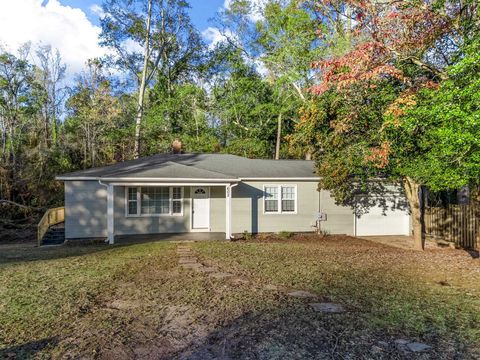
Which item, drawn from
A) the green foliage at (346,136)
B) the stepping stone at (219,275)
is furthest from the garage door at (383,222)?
→ the stepping stone at (219,275)

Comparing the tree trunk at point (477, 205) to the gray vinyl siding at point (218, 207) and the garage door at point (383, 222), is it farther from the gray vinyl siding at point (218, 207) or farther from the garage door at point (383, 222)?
the gray vinyl siding at point (218, 207)

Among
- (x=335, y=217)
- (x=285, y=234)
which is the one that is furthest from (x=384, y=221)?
(x=285, y=234)

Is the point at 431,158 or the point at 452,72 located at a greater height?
the point at 452,72

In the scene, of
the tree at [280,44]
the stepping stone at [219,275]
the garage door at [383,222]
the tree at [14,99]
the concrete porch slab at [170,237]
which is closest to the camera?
the stepping stone at [219,275]

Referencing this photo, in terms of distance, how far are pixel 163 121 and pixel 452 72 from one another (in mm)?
21248

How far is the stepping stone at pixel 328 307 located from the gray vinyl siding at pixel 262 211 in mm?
9846

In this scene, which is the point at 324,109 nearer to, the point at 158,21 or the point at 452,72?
the point at 452,72

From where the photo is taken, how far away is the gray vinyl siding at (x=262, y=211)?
50.1ft

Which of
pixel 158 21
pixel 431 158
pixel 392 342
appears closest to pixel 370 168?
pixel 431 158

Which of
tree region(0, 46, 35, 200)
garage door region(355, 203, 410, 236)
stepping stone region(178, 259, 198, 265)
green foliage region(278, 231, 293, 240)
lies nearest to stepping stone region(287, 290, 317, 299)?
stepping stone region(178, 259, 198, 265)

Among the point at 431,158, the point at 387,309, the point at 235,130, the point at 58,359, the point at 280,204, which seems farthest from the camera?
the point at 235,130

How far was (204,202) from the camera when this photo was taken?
15438 mm

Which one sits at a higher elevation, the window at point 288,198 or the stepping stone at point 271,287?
the window at point 288,198

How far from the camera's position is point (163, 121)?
2636 centimetres
